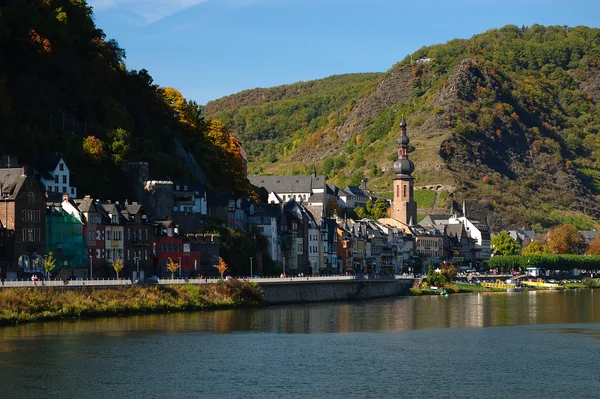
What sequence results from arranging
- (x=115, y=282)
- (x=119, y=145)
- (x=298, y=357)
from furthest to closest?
1. (x=119, y=145)
2. (x=115, y=282)
3. (x=298, y=357)

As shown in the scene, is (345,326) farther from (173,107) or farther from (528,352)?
(173,107)

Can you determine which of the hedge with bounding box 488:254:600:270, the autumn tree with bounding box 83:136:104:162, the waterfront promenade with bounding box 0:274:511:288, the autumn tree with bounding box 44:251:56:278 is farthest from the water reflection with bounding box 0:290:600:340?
the hedge with bounding box 488:254:600:270

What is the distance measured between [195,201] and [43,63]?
1968cm

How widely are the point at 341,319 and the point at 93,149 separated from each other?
1353 inches

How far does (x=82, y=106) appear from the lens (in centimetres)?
11825

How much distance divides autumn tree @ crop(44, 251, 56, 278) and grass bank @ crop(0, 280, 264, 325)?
5.94 m

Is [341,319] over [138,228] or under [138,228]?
under

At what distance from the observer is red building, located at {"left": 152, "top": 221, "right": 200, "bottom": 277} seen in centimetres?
10238

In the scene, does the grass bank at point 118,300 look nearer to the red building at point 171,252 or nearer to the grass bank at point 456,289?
the red building at point 171,252

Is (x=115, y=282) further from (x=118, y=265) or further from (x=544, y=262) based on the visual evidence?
(x=544, y=262)

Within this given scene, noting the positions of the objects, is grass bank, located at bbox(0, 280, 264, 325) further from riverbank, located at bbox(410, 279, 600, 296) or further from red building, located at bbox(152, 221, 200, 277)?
riverbank, located at bbox(410, 279, 600, 296)

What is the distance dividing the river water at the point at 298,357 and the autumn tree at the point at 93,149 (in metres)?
27.0

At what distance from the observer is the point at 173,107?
142 meters

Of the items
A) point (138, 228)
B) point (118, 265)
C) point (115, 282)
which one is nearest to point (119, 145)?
point (138, 228)
